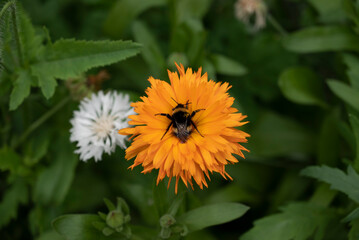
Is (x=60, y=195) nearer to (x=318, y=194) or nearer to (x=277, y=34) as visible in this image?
(x=318, y=194)

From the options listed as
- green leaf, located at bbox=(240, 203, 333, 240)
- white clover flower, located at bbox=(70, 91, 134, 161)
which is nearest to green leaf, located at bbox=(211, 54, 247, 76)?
white clover flower, located at bbox=(70, 91, 134, 161)

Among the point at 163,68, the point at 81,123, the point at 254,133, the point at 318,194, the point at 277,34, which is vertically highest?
the point at 277,34

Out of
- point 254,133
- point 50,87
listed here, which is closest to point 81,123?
point 50,87

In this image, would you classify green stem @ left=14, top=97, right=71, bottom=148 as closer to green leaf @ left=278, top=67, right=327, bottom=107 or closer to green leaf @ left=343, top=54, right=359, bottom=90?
green leaf @ left=278, top=67, right=327, bottom=107

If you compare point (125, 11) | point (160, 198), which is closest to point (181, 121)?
point (160, 198)

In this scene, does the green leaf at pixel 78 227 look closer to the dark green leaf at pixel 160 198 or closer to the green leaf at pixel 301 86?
the dark green leaf at pixel 160 198

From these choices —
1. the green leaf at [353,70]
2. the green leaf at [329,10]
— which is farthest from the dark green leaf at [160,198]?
the green leaf at [329,10]
